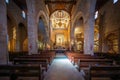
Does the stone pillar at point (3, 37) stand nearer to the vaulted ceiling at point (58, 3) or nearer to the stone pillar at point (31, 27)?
the stone pillar at point (31, 27)

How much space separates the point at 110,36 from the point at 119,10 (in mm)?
4220

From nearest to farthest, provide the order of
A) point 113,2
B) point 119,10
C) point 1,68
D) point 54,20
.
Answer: point 1,68, point 119,10, point 113,2, point 54,20

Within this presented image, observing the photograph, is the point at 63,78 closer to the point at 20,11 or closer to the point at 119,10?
the point at 119,10

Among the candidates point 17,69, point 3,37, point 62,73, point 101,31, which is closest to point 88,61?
point 62,73

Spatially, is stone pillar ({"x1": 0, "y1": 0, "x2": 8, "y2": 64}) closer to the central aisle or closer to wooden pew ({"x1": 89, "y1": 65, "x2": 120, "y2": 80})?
the central aisle

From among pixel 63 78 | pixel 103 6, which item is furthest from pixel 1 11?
pixel 103 6

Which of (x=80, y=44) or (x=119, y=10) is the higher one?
(x=119, y=10)

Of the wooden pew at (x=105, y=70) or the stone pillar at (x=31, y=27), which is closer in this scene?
the wooden pew at (x=105, y=70)

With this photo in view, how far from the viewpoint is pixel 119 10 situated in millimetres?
15000

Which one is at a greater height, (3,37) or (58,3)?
(58,3)

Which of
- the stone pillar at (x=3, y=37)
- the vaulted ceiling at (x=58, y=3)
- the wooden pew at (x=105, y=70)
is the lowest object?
the wooden pew at (x=105, y=70)

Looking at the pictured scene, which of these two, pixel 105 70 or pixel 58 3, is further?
pixel 58 3

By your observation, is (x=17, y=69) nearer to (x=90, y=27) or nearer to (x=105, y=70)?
(x=105, y=70)

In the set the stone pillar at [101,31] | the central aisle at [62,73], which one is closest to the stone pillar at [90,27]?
the central aisle at [62,73]
